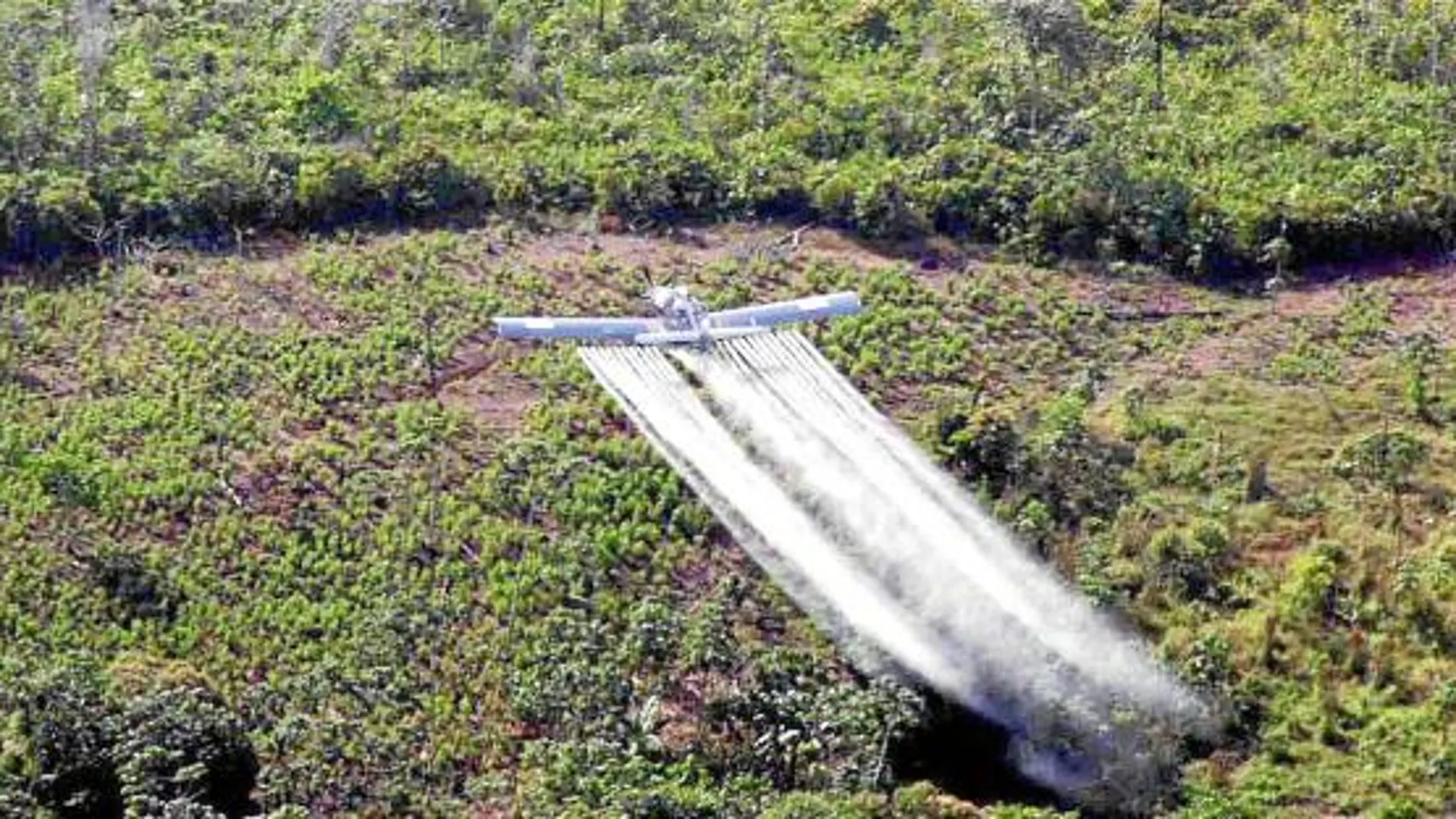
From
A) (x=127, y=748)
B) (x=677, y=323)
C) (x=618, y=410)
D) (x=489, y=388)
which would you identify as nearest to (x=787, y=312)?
(x=677, y=323)

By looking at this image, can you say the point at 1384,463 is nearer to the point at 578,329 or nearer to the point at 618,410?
the point at 618,410

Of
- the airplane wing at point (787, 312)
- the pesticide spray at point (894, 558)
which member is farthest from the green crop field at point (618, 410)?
the pesticide spray at point (894, 558)

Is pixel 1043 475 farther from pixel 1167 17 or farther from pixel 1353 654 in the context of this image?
pixel 1167 17

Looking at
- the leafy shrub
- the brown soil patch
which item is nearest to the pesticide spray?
the brown soil patch

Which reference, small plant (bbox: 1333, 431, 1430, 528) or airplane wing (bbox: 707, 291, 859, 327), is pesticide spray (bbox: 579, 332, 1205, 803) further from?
small plant (bbox: 1333, 431, 1430, 528)

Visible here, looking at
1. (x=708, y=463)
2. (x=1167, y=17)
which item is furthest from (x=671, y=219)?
(x=1167, y=17)

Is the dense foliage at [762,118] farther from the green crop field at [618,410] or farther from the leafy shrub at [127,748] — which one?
the leafy shrub at [127,748]
